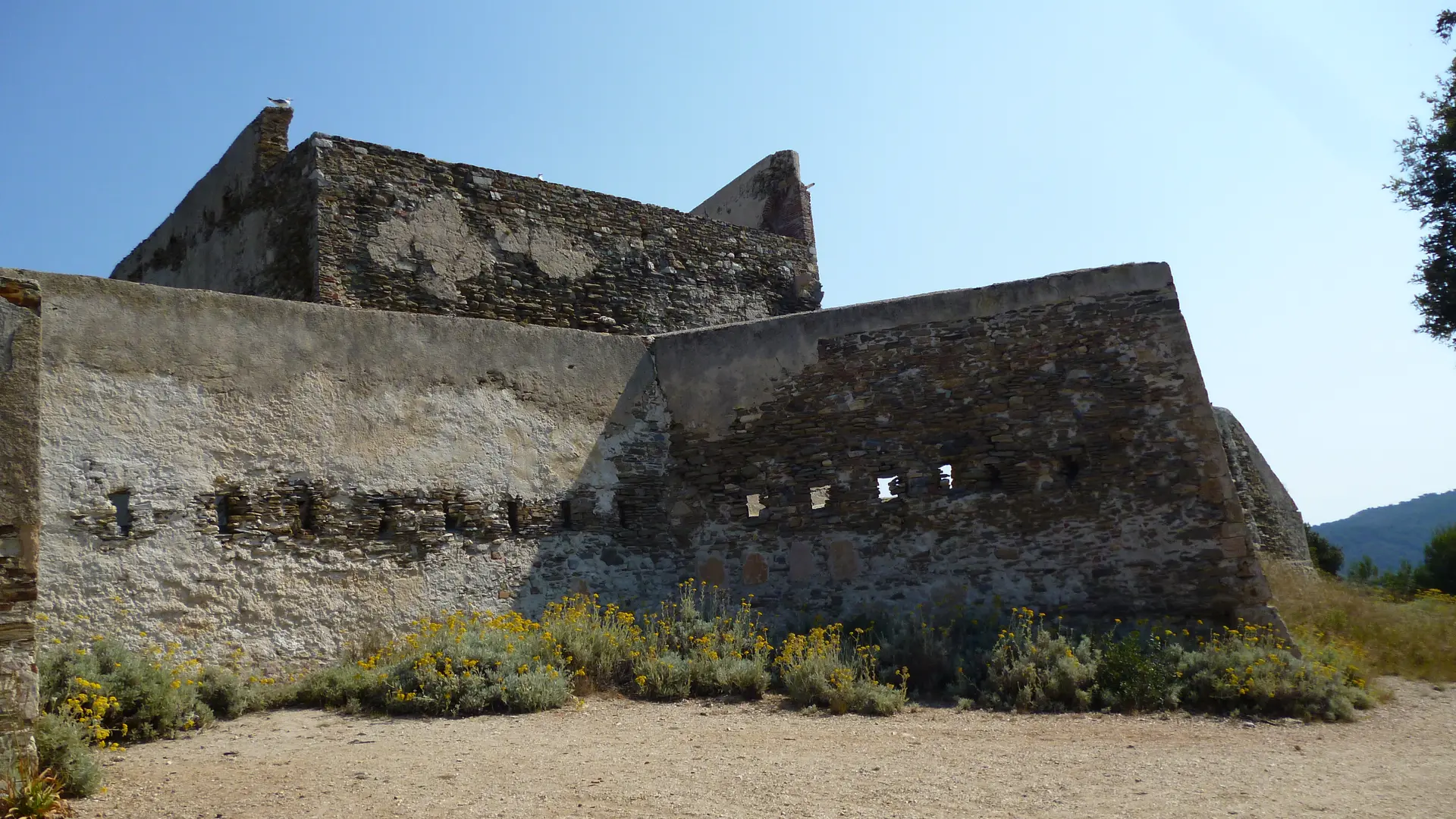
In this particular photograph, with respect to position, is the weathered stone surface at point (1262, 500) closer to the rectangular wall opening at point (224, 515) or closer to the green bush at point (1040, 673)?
the green bush at point (1040, 673)

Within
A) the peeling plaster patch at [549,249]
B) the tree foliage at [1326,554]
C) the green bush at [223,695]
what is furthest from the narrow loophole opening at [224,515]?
the tree foliage at [1326,554]

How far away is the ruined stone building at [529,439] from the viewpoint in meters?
7.12

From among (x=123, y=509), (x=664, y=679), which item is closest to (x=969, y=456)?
(x=664, y=679)

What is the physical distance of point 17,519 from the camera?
4.66 metres

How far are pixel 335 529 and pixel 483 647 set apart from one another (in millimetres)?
1519

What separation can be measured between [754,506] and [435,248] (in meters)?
4.16

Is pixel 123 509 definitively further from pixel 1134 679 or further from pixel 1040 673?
pixel 1134 679

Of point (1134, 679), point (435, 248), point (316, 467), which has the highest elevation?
point (435, 248)

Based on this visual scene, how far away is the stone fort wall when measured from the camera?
10.3 metres

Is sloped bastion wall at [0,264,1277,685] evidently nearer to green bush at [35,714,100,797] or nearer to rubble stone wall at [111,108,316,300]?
green bush at [35,714,100,797]

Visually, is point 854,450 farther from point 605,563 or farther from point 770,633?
point 605,563

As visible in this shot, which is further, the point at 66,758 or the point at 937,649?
the point at 937,649

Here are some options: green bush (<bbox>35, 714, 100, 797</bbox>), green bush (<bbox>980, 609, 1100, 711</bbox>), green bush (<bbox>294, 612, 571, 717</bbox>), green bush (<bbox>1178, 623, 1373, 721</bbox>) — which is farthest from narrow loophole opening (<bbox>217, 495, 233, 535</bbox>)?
green bush (<bbox>1178, 623, 1373, 721</bbox>)

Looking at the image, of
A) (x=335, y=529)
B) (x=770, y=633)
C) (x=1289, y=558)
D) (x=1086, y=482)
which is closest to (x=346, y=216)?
(x=335, y=529)
